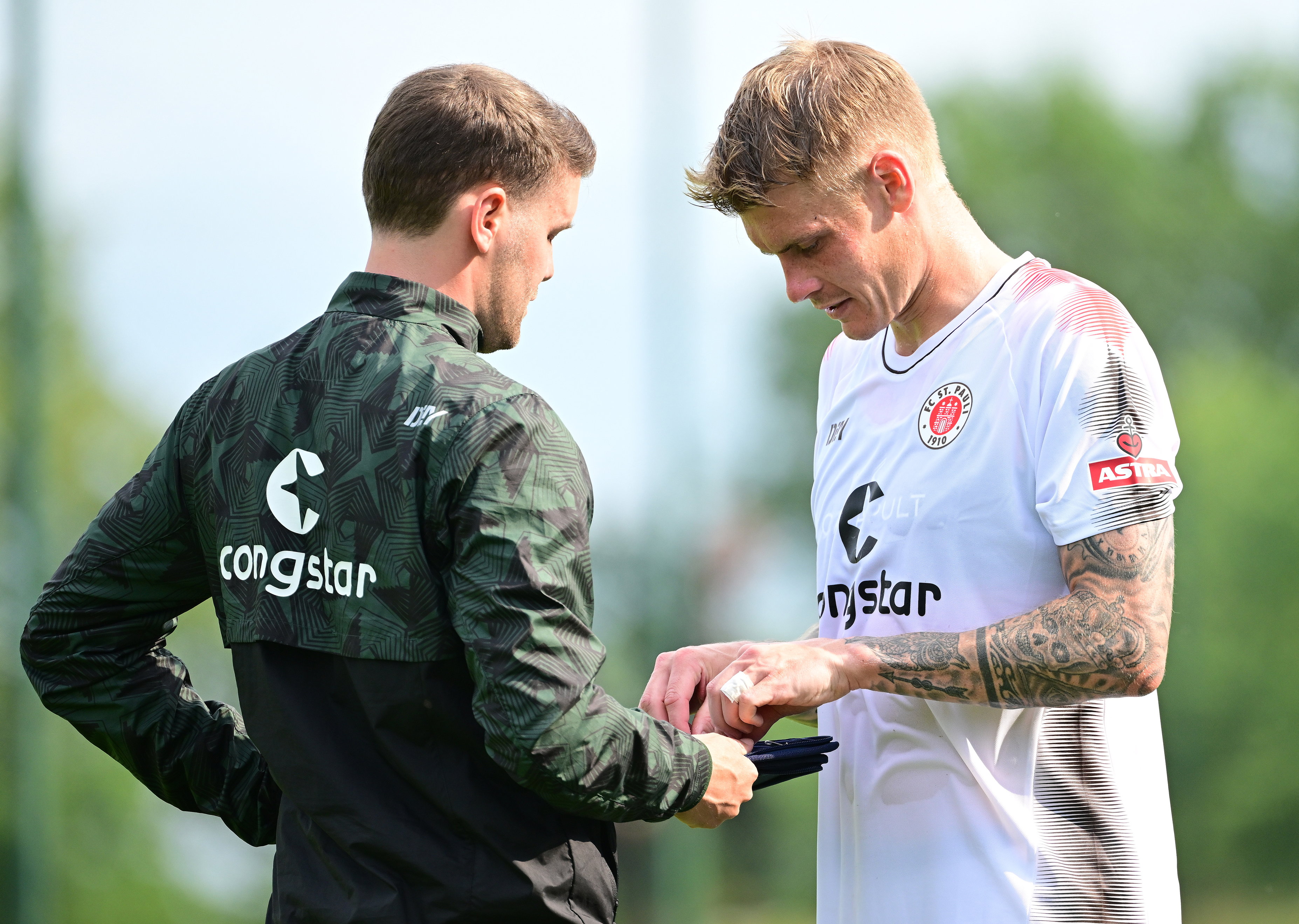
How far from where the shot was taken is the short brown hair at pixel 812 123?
2080 millimetres

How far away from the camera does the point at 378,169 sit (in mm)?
1785

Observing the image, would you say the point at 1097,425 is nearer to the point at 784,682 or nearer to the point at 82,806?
the point at 784,682

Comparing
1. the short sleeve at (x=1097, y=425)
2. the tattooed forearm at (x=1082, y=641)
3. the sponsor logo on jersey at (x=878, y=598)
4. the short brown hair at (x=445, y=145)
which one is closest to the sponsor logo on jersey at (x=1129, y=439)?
the short sleeve at (x=1097, y=425)

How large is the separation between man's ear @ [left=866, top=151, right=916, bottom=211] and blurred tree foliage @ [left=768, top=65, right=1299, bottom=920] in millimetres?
4361

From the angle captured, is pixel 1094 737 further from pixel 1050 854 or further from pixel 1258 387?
pixel 1258 387

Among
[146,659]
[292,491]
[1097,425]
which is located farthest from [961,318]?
[146,659]

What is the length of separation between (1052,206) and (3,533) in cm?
565

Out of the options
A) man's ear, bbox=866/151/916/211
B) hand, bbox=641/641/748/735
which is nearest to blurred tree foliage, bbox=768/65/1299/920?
hand, bbox=641/641/748/735

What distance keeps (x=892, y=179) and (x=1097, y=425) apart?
0.57m

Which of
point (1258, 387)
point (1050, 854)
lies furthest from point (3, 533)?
point (1258, 387)

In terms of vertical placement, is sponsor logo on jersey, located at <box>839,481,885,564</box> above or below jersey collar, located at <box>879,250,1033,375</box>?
below

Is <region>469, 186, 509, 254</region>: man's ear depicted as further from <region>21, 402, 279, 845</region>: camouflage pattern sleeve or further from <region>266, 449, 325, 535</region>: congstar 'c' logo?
<region>21, 402, 279, 845</region>: camouflage pattern sleeve

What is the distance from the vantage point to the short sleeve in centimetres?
179

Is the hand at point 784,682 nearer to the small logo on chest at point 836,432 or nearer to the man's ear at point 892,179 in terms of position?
the small logo on chest at point 836,432
